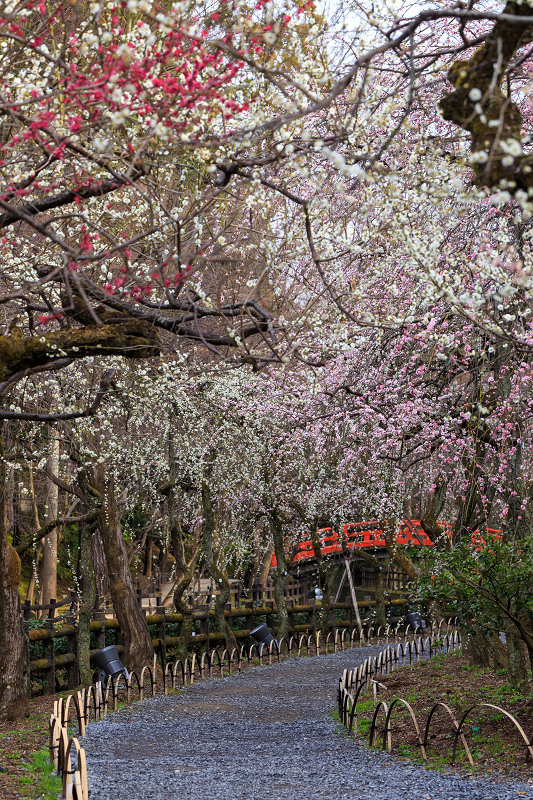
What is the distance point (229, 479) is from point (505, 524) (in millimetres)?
8243

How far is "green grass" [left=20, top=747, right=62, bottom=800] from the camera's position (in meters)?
6.47

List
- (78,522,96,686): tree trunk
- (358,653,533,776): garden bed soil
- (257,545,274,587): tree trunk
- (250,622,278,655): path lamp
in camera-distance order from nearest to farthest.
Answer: (358,653,533,776): garden bed soil, (78,522,96,686): tree trunk, (250,622,278,655): path lamp, (257,545,274,587): tree trunk

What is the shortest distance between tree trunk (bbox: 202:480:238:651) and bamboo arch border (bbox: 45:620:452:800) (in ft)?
1.57

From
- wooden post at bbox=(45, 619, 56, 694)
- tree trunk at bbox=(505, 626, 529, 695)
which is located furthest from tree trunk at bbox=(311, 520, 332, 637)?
tree trunk at bbox=(505, 626, 529, 695)

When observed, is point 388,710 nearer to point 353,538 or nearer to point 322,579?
point 322,579

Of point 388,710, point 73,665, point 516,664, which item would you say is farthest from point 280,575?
point 388,710

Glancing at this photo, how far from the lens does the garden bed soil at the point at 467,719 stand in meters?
7.18

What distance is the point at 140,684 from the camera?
40.1 feet

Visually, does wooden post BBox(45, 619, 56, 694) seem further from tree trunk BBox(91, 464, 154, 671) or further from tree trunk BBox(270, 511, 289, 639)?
tree trunk BBox(270, 511, 289, 639)

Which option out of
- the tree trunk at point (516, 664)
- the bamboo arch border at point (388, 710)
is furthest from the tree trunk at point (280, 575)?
the tree trunk at point (516, 664)

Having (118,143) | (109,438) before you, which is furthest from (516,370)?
(109,438)

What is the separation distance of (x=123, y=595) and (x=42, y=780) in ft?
23.4

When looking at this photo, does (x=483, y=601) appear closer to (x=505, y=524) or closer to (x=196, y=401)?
(x=505, y=524)

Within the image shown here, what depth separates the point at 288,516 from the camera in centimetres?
2189
